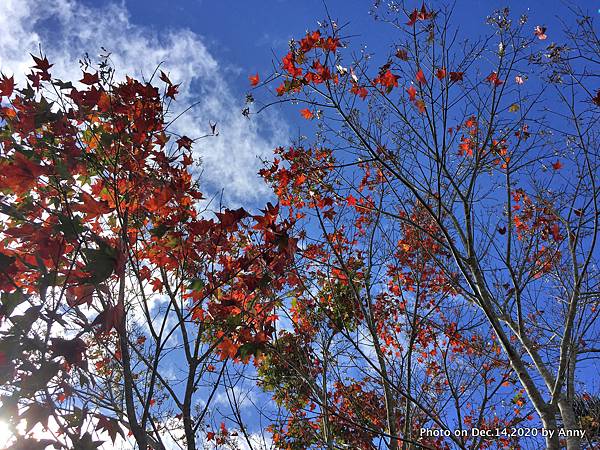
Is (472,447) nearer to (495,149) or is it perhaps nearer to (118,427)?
(495,149)

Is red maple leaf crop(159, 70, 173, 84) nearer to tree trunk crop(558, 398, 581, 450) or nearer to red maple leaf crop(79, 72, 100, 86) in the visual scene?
red maple leaf crop(79, 72, 100, 86)

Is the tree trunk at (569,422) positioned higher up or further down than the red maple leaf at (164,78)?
further down

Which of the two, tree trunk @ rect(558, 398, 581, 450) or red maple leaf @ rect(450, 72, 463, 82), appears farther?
red maple leaf @ rect(450, 72, 463, 82)

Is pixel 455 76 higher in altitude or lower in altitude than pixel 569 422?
higher

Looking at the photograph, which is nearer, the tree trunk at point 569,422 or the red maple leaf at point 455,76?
the tree trunk at point 569,422

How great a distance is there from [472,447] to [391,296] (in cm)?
223

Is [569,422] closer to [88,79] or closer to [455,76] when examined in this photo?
[455,76]

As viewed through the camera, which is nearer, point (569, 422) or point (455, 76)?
point (569, 422)

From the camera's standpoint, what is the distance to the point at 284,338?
6051mm

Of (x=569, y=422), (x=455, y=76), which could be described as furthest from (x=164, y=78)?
(x=569, y=422)

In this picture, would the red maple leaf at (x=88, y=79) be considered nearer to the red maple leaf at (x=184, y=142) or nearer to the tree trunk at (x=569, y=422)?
the red maple leaf at (x=184, y=142)

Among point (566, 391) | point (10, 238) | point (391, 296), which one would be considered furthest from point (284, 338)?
point (10, 238)

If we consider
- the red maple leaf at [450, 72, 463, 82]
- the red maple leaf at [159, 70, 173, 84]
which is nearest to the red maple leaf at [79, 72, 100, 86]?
the red maple leaf at [159, 70, 173, 84]

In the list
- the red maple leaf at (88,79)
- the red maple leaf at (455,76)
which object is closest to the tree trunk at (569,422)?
the red maple leaf at (455,76)
